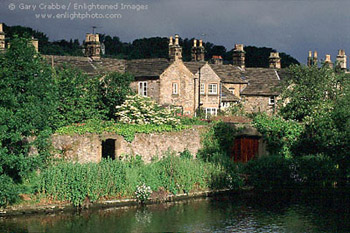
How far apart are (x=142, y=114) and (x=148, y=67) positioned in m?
16.2

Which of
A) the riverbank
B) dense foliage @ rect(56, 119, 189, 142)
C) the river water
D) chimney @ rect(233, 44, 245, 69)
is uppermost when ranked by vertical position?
chimney @ rect(233, 44, 245, 69)

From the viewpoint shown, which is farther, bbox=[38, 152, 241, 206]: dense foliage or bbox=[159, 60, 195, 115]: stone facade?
bbox=[159, 60, 195, 115]: stone facade

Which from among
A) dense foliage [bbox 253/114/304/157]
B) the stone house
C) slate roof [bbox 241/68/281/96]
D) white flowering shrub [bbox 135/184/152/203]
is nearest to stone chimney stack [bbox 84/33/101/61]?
the stone house

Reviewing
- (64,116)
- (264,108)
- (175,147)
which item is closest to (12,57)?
(64,116)

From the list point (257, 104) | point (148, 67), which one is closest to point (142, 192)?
point (148, 67)

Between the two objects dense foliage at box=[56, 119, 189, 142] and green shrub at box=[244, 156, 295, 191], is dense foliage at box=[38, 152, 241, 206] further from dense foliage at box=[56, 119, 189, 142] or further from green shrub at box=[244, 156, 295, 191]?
dense foliage at box=[56, 119, 189, 142]

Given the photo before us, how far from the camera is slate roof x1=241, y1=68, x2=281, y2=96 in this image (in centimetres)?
5452

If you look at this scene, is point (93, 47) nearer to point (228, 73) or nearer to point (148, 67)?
point (148, 67)

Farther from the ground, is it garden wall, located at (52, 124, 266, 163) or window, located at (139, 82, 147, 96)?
window, located at (139, 82, 147, 96)

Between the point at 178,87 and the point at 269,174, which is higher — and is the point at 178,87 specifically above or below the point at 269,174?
above

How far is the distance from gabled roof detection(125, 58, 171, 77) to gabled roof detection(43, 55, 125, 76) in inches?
43.3

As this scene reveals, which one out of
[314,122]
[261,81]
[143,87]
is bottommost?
[314,122]

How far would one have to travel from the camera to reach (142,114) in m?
32.4

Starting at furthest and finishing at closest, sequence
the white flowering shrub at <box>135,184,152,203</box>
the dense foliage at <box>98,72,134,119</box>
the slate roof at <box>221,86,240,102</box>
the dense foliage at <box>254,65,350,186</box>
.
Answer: the slate roof at <box>221,86,240,102</box>, the dense foliage at <box>98,72,134,119</box>, the dense foliage at <box>254,65,350,186</box>, the white flowering shrub at <box>135,184,152,203</box>
